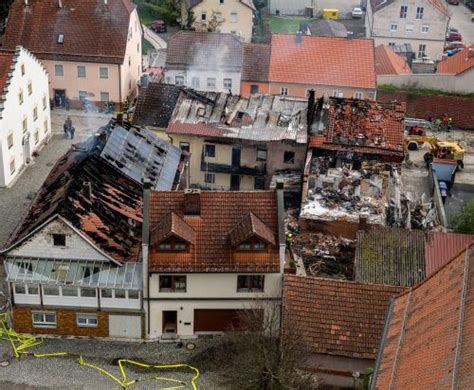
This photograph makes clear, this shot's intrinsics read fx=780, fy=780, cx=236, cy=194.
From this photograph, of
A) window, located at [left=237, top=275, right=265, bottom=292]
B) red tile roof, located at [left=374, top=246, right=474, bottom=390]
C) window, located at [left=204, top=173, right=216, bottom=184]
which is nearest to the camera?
red tile roof, located at [left=374, top=246, right=474, bottom=390]

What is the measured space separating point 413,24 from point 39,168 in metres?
52.3

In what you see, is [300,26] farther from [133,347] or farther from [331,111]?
[133,347]

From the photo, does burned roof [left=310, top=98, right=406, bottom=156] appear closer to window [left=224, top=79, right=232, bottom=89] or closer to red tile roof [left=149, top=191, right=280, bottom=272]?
window [left=224, top=79, right=232, bottom=89]

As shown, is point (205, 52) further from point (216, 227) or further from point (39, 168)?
point (216, 227)

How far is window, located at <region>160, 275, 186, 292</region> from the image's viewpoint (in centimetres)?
3993

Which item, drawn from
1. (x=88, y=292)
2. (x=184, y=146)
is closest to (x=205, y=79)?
(x=184, y=146)

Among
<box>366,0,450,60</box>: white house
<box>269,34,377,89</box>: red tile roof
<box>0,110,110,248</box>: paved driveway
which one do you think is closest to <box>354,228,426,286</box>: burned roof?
<box>0,110,110,248</box>: paved driveway

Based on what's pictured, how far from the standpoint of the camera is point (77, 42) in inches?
2685

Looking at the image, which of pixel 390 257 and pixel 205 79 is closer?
pixel 390 257

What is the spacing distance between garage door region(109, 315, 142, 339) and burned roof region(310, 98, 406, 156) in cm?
2089

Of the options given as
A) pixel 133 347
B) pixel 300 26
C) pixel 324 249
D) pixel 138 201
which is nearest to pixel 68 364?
pixel 133 347

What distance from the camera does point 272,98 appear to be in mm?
59844

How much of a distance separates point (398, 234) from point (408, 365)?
658 inches

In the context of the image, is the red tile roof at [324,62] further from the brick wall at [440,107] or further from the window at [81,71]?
the window at [81,71]
